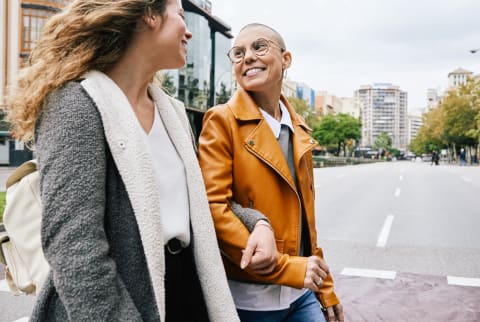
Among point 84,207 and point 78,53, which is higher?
point 78,53

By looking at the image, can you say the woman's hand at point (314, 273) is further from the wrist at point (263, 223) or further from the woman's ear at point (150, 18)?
A: the woman's ear at point (150, 18)

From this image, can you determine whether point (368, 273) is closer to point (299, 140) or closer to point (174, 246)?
point (299, 140)

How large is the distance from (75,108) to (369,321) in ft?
13.5

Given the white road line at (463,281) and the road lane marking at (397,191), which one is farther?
the road lane marking at (397,191)

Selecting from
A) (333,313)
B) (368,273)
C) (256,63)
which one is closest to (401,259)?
(368,273)

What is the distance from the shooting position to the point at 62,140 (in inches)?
48.6

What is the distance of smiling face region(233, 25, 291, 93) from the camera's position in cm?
194

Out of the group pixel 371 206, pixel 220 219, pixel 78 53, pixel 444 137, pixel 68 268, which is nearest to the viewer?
pixel 68 268

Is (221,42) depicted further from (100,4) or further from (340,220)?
(100,4)

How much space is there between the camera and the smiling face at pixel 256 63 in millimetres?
1939

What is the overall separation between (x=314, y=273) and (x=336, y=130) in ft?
269

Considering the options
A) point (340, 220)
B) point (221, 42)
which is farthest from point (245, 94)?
point (221, 42)

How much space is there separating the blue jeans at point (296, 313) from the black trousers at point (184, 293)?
0.30 meters

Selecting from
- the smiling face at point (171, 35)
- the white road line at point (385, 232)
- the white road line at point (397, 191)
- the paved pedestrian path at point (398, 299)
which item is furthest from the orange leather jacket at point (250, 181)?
the white road line at point (397, 191)
